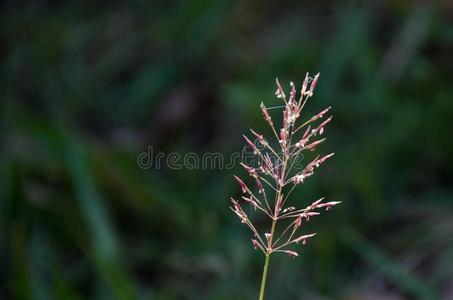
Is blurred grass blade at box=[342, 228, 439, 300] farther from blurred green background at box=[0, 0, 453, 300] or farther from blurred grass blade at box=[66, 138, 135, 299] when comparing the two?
blurred grass blade at box=[66, 138, 135, 299]

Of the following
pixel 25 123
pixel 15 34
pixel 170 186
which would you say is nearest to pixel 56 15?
pixel 15 34

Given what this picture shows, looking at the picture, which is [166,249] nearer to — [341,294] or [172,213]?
[172,213]

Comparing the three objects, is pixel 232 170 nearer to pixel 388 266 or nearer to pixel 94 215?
pixel 94 215
